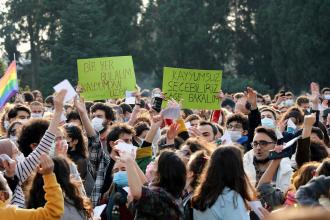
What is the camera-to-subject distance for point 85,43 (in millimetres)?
54844

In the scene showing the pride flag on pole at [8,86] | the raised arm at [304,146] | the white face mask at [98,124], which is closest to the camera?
the raised arm at [304,146]

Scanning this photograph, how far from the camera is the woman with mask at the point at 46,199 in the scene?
17.1ft

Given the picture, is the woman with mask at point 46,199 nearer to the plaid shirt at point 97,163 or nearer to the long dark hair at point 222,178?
the long dark hair at point 222,178

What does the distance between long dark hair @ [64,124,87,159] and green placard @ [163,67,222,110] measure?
517 cm

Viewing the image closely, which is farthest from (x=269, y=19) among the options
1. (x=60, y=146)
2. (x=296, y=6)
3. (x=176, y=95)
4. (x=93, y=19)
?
(x=60, y=146)

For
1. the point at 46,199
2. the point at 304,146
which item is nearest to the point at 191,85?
the point at 304,146

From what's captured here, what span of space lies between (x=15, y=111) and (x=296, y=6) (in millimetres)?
40138

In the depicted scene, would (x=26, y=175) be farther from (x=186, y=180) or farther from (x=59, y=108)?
(x=186, y=180)

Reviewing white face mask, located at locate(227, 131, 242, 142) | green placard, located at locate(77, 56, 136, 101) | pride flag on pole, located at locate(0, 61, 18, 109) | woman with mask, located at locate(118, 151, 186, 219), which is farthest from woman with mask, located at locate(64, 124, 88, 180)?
green placard, located at locate(77, 56, 136, 101)

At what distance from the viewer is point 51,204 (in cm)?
538

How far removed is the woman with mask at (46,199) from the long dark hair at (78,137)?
2604 millimetres

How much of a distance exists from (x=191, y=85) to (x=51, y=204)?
8327 millimetres

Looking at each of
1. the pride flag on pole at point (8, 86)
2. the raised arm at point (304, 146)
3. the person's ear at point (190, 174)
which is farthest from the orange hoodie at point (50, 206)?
the pride flag on pole at point (8, 86)

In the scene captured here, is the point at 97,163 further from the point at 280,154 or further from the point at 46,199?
the point at 46,199
